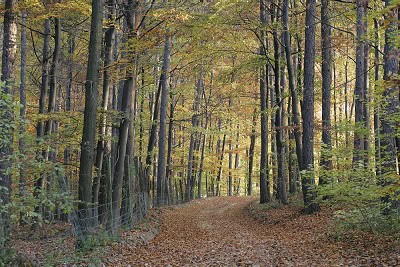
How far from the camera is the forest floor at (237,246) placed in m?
7.79

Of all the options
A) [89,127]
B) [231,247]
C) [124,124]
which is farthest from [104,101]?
[231,247]

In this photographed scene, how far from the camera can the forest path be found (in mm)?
8250

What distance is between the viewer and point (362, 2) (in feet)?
16.7

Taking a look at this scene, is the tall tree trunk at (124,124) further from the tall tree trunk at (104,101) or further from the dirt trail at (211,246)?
the dirt trail at (211,246)

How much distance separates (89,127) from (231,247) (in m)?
4.92

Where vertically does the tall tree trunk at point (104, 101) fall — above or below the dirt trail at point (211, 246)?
above

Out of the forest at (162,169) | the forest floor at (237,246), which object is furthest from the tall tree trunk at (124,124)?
the forest floor at (237,246)

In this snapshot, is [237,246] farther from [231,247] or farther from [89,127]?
[89,127]

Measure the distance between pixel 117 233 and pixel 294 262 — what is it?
A: 5.14 meters

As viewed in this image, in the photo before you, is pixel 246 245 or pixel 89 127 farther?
pixel 246 245

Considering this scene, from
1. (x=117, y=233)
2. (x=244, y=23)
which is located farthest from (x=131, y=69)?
(x=244, y=23)

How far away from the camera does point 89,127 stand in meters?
9.27

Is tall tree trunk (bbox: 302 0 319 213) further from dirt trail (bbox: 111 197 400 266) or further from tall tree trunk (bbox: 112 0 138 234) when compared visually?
tall tree trunk (bbox: 112 0 138 234)

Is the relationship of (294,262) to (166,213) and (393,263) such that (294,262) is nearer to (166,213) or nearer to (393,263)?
(393,263)
